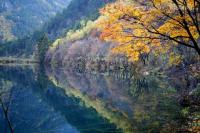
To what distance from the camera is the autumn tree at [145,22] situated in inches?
758

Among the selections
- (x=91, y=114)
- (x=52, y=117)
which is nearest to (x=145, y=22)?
(x=91, y=114)

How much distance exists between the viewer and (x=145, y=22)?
19859 millimetres

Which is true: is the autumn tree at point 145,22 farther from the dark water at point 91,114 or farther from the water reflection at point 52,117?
the water reflection at point 52,117

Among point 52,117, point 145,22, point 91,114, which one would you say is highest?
point 145,22

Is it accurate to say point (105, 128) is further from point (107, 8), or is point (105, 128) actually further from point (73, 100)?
point (73, 100)

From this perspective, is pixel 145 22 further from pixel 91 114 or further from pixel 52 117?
pixel 52 117

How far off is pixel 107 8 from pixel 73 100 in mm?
26153

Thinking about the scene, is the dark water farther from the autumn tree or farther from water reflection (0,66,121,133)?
the autumn tree

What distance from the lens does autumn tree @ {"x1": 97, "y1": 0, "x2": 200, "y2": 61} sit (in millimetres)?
19266

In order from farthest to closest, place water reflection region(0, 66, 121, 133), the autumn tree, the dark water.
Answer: water reflection region(0, 66, 121, 133) → the dark water → the autumn tree

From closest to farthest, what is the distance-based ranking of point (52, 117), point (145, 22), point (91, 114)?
point (145, 22) < point (91, 114) < point (52, 117)

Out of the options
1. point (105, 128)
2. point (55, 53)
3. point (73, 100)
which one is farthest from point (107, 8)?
point (55, 53)

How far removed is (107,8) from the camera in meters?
19.6

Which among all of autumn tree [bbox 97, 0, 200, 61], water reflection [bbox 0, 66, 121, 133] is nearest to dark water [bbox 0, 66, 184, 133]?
water reflection [bbox 0, 66, 121, 133]
